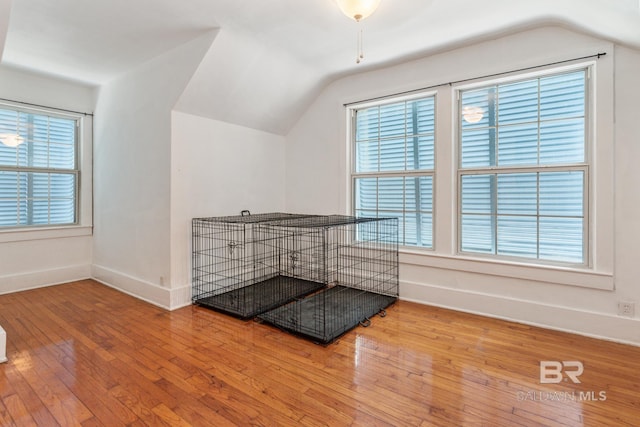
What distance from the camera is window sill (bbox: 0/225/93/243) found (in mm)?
3858

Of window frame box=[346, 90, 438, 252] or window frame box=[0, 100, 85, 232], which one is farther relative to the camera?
window frame box=[0, 100, 85, 232]

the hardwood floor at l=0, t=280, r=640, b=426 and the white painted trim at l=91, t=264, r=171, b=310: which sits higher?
the white painted trim at l=91, t=264, r=171, b=310

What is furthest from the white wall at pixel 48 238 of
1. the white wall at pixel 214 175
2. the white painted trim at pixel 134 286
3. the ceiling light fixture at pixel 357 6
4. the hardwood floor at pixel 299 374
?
the ceiling light fixture at pixel 357 6

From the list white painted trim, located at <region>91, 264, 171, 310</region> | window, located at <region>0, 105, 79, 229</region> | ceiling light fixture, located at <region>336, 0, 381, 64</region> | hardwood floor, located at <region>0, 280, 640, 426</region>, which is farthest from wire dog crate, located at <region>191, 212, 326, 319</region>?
window, located at <region>0, 105, 79, 229</region>

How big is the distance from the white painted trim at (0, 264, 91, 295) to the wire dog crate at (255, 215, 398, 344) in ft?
8.05

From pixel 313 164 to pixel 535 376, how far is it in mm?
3144

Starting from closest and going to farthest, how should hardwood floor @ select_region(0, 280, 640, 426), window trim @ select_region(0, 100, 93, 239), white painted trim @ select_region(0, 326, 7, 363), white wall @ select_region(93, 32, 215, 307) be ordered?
hardwood floor @ select_region(0, 280, 640, 426) < white painted trim @ select_region(0, 326, 7, 363) < white wall @ select_region(93, 32, 215, 307) < window trim @ select_region(0, 100, 93, 239)

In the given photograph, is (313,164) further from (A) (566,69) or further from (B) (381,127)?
(A) (566,69)

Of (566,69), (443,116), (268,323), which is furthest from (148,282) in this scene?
(566,69)

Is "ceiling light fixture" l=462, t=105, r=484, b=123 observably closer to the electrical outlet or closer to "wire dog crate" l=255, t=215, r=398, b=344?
"wire dog crate" l=255, t=215, r=398, b=344

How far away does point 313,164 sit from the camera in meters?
4.33

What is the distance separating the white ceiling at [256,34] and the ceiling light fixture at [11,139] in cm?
81

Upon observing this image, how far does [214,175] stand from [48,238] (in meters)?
2.39

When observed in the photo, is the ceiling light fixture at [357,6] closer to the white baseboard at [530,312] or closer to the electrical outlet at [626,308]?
the white baseboard at [530,312]
